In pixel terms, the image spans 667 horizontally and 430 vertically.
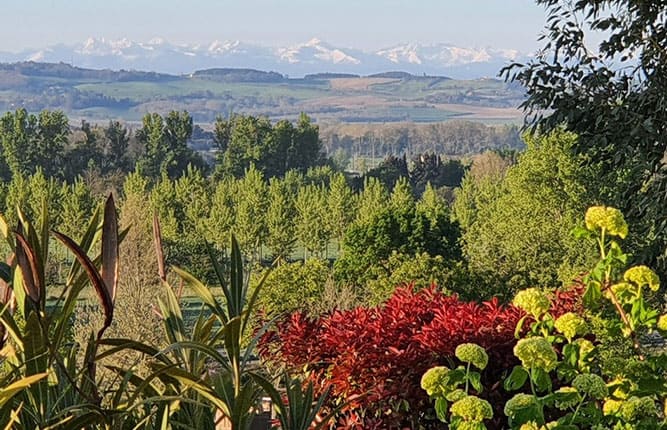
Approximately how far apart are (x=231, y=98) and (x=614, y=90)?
18077 cm

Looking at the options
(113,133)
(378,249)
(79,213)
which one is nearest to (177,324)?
(378,249)

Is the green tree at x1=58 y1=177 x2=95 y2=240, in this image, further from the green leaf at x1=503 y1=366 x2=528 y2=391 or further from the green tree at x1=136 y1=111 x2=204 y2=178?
the green leaf at x1=503 y1=366 x2=528 y2=391

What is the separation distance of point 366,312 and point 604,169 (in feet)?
11.4

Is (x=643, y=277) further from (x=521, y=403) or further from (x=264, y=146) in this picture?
(x=264, y=146)

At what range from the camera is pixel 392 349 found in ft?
11.2

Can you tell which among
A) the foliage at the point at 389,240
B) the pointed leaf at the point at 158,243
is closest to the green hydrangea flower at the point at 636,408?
the pointed leaf at the point at 158,243

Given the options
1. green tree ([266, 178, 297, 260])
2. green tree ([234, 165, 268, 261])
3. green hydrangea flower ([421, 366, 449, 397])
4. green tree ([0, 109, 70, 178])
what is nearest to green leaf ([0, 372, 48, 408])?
green hydrangea flower ([421, 366, 449, 397])

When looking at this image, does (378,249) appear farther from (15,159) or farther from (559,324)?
(15,159)

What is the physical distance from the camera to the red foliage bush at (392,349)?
3387mm

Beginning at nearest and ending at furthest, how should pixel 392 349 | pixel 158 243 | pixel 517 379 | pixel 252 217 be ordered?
pixel 517 379 < pixel 158 243 < pixel 392 349 < pixel 252 217

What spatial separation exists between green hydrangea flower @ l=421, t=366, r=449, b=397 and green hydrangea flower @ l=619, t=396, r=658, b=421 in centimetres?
39

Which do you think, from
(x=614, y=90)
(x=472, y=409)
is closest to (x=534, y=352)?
(x=472, y=409)

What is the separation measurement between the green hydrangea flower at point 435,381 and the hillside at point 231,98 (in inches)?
6319

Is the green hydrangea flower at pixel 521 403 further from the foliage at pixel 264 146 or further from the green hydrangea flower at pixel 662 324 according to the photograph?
the foliage at pixel 264 146
